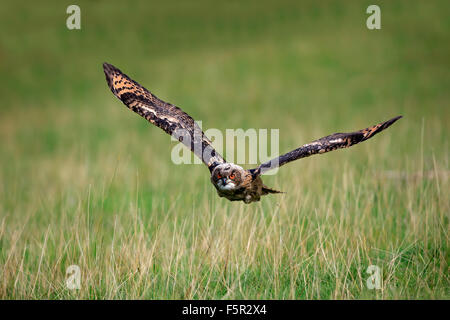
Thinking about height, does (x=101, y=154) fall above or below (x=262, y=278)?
above

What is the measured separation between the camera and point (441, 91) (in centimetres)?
2147

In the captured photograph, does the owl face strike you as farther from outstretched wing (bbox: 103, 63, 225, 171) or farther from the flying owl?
outstretched wing (bbox: 103, 63, 225, 171)

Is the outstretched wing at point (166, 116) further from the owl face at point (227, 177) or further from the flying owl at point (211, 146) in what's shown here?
the owl face at point (227, 177)

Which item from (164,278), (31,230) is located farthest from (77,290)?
(31,230)

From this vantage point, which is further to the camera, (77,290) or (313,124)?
(313,124)

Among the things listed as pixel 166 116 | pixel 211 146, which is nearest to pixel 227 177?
pixel 211 146

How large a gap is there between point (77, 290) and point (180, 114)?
2.99 m

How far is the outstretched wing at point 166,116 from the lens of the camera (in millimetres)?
8422

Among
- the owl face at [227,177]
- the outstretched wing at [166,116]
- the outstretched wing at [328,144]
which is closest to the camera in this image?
the outstretched wing at [328,144]

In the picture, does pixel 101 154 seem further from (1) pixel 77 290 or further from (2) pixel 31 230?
(1) pixel 77 290

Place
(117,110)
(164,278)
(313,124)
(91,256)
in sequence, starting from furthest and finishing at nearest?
1. (117,110)
2. (313,124)
3. (91,256)
4. (164,278)

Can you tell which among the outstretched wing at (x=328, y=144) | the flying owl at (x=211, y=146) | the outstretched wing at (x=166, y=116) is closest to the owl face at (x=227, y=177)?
the flying owl at (x=211, y=146)

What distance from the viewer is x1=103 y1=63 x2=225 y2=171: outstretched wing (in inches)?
332

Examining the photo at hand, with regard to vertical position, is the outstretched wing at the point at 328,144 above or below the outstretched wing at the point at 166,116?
below
